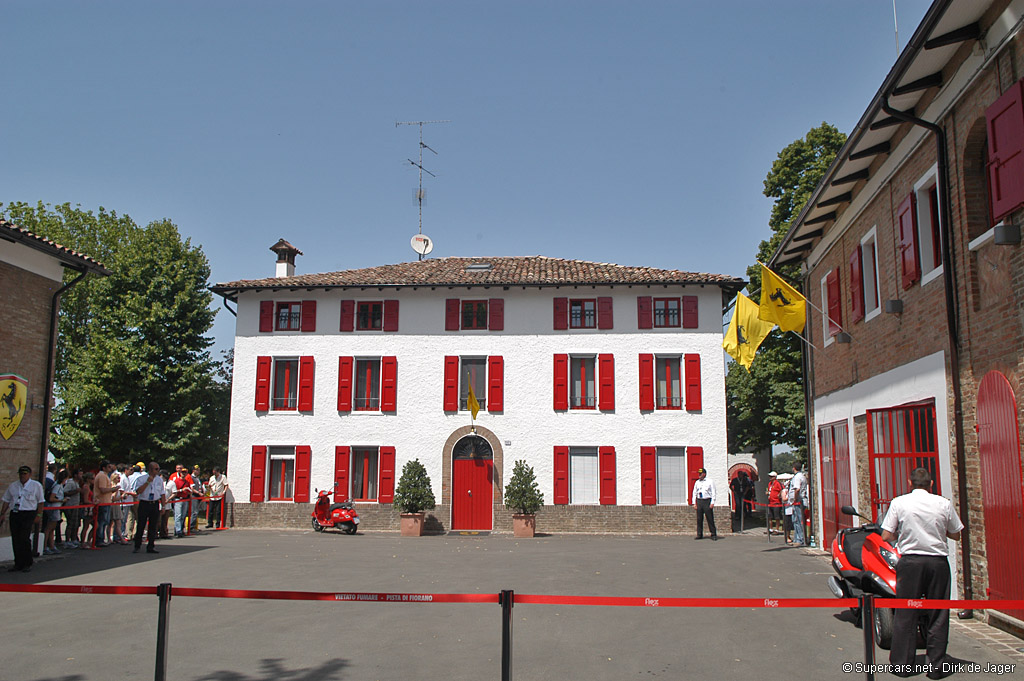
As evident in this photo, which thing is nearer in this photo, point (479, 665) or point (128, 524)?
point (479, 665)

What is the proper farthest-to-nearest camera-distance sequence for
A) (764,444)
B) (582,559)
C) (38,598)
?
(764,444) < (582,559) < (38,598)

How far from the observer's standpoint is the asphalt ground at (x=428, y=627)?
6820 mm

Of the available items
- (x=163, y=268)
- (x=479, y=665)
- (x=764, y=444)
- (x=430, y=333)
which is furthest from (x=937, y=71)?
(x=163, y=268)

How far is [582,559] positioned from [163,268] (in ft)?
79.7

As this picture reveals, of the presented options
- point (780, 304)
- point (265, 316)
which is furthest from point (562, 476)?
point (780, 304)

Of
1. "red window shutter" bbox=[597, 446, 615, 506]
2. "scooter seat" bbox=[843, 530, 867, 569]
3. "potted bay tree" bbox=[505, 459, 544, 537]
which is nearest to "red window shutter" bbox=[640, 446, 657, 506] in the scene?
"red window shutter" bbox=[597, 446, 615, 506]

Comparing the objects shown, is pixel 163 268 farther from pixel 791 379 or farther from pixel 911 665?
pixel 911 665

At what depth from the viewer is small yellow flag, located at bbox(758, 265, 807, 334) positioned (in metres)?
13.7

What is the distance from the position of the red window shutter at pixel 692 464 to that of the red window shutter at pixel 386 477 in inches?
359

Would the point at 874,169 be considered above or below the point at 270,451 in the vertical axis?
above

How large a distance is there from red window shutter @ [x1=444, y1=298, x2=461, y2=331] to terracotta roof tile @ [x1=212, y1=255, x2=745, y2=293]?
719mm

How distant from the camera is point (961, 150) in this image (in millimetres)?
8695

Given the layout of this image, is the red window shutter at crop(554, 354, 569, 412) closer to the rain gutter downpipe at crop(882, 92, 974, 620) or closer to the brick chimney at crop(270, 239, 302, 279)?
the brick chimney at crop(270, 239, 302, 279)

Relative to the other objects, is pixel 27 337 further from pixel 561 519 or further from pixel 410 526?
pixel 561 519
